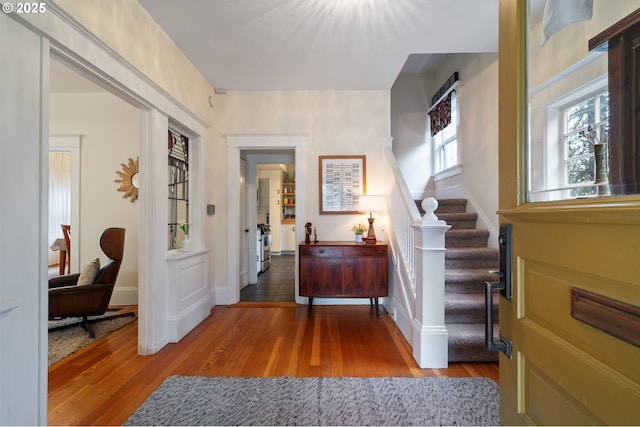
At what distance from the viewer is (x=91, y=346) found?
7.70 ft

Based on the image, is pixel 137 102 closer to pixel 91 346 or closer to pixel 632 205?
pixel 91 346

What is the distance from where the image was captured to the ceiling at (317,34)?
2.09 m

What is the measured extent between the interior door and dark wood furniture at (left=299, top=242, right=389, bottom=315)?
7.08 feet

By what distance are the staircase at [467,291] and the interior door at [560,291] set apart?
1436 mm

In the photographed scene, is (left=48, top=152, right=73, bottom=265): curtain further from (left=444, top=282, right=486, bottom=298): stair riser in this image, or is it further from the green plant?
(left=444, top=282, right=486, bottom=298): stair riser

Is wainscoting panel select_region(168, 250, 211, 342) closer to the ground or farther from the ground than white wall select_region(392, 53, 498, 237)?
closer to the ground

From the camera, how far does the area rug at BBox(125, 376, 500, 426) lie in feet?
4.93

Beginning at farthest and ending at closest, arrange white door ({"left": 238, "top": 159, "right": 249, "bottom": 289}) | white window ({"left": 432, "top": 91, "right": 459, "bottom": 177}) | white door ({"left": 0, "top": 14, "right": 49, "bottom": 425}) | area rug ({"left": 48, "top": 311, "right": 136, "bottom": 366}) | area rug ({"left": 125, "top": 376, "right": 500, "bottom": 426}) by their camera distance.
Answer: white door ({"left": 238, "top": 159, "right": 249, "bottom": 289}), white window ({"left": 432, "top": 91, "right": 459, "bottom": 177}), area rug ({"left": 48, "top": 311, "right": 136, "bottom": 366}), area rug ({"left": 125, "top": 376, "right": 500, "bottom": 426}), white door ({"left": 0, "top": 14, "right": 49, "bottom": 425})

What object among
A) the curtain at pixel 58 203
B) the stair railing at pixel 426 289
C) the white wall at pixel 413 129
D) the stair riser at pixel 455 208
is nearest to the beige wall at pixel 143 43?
the stair railing at pixel 426 289

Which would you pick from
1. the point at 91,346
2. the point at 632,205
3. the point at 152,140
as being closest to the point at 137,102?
the point at 152,140

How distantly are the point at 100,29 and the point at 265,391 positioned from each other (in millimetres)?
2608

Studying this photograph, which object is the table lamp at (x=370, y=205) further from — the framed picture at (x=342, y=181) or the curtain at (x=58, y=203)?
the curtain at (x=58, y=203)

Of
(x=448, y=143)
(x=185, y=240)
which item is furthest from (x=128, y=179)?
(x=448, y=143)

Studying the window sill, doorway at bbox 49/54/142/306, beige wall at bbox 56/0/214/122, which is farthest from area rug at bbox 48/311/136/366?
the window sill
